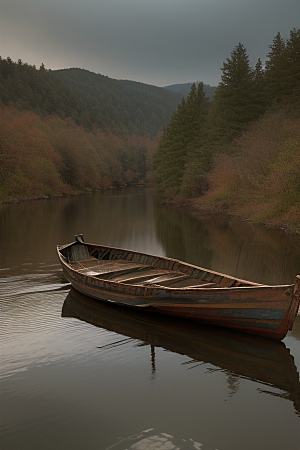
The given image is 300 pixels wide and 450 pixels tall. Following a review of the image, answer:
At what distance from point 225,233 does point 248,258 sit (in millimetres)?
6770

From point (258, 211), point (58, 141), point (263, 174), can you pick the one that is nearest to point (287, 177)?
point (258, 211)

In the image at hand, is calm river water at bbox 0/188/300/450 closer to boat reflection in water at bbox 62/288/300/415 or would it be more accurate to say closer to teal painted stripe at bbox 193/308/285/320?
boat reflection in water at bbox 62/288/300/415

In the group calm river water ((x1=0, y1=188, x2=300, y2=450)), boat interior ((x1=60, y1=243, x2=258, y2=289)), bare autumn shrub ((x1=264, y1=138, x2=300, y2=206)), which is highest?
bare autumn shrub ((x1=264, y1=138, x2=300, y2=206))

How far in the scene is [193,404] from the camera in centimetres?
675

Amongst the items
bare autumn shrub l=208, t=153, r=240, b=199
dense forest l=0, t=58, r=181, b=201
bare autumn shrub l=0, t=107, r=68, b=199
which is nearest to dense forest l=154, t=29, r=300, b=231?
bare autumn shrub l=208, t=153, r=240, b=199

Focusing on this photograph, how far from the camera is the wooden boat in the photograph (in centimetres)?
841

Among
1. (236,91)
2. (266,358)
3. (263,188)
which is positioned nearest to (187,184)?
(236,91)

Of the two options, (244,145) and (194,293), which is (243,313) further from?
(244,145)

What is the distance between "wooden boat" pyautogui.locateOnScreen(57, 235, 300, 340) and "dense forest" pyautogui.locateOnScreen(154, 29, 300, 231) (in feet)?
42.9

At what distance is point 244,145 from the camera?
35.1 m

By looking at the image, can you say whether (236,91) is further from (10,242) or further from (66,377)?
(66,377)

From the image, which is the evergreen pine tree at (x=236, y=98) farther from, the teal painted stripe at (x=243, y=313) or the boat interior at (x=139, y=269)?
the teal painted stripe at (x=243, y=313)

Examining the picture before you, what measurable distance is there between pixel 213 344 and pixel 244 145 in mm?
28416

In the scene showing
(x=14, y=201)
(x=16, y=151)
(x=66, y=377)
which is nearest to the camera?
(x=66, y=377)
